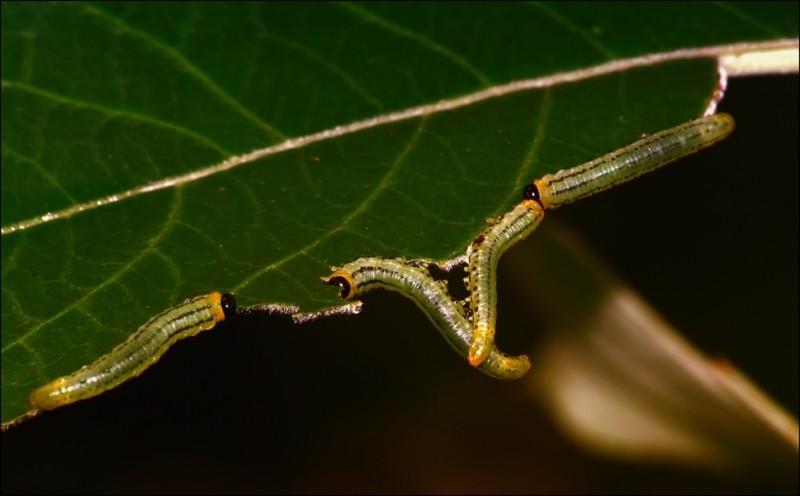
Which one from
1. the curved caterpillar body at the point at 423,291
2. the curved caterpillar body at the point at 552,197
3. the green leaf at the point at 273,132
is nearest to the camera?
the green leaf at the point at 273,132

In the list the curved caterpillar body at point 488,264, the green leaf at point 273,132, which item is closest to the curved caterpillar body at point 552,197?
the curved caterpillar body at point 488,264

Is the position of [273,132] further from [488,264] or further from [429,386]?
[429,386]

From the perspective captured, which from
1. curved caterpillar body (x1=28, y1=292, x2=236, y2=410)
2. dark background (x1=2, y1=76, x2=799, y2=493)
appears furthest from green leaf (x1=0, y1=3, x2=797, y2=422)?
dark background (x1=2, y1=76, x2=799, y2=493)

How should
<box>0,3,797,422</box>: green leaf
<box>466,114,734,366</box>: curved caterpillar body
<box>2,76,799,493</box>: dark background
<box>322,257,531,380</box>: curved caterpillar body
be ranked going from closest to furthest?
<box>0,3,797,422</box>: green leaf < <box>322,257,531,380</box>: curved caterpillar body < <box>466,114,734,366</box>: curved caterpillar body < <box>2,76,799,493</box>: dark background

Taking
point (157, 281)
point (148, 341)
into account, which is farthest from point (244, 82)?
point (148, 341)

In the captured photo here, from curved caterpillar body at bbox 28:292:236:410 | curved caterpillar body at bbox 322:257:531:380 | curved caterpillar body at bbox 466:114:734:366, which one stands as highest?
curved caterpillar body at bbox 466:114:734:366

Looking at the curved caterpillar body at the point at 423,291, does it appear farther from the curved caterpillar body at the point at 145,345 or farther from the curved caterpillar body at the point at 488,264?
the curved caterpillar body at the point at 145,345

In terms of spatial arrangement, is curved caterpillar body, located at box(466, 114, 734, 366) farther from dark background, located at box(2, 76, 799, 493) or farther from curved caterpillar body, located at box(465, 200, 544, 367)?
dark background, located at box(2, 76, 799, 493)
